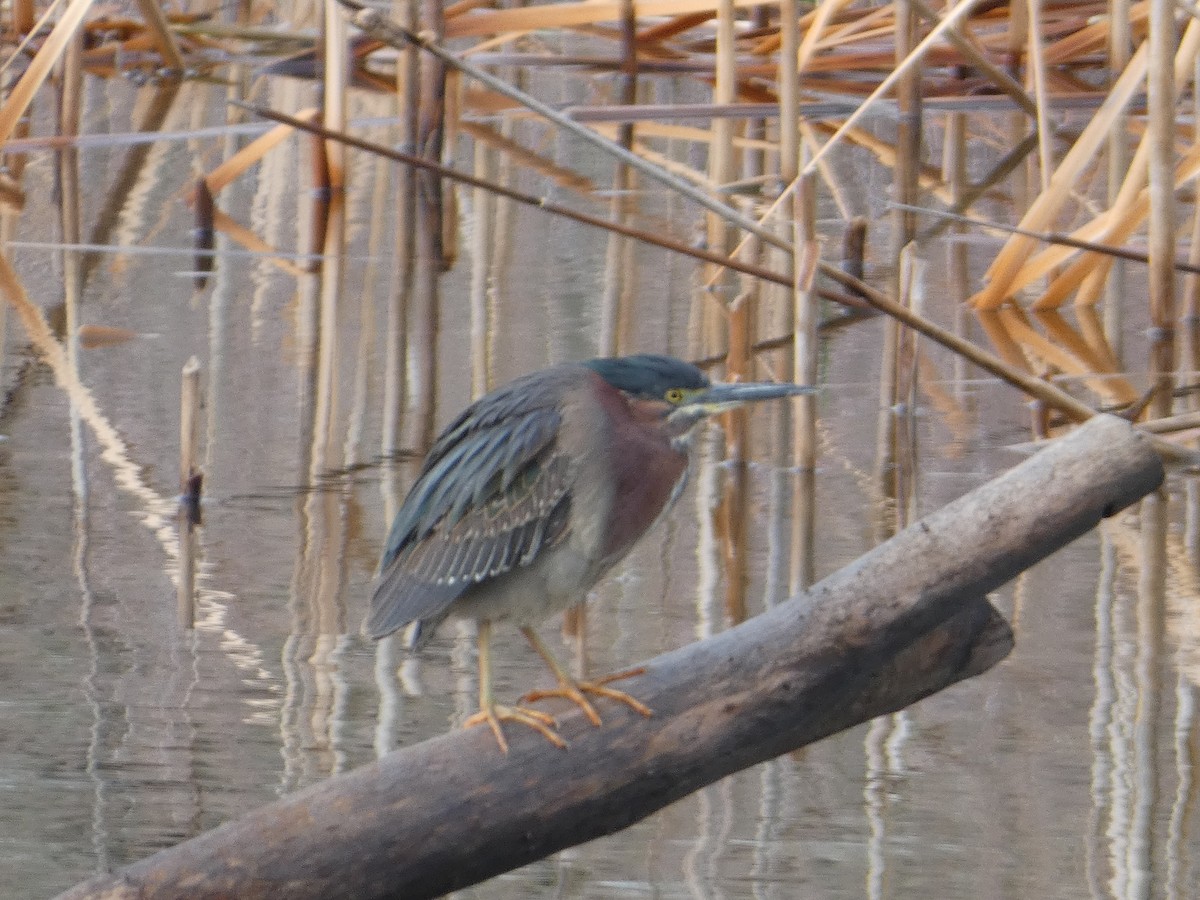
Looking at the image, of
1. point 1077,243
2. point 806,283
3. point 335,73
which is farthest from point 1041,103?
point 335,73

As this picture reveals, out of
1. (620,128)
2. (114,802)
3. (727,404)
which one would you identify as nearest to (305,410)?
(114,802)

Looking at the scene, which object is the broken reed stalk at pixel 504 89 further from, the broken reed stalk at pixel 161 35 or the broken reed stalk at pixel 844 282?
the broken reed stalk at pixel 161 35

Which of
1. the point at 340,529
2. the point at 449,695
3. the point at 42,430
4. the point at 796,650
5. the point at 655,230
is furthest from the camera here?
the point at 655,230

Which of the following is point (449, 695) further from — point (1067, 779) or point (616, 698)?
point (1067, 779)

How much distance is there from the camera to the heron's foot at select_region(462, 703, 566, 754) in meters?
2.66

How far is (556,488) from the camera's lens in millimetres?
2830

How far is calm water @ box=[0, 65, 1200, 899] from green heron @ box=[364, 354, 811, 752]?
1.37 ft

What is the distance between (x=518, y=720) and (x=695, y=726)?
241 millimetres

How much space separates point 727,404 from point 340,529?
1739 mm

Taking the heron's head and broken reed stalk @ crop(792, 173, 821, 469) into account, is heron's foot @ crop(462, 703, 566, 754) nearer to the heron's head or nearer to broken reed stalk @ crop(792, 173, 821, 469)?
the heron's head

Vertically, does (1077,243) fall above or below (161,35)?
below

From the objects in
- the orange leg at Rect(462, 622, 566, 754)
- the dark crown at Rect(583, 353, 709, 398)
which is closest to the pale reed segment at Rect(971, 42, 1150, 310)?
the dark crown at Rect(583, 353, 709, 398)

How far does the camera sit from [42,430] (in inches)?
198

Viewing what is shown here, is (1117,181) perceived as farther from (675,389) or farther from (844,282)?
(675,389)
